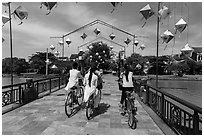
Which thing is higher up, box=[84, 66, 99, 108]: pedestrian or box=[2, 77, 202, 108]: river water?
box=[84, 66, 99, 108]: pedestrian

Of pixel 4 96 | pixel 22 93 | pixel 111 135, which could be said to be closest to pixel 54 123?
pixel 111 135

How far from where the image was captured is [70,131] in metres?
4.40

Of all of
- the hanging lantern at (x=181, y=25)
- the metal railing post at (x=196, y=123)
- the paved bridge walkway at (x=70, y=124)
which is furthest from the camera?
the hanging lantern at (x=181, y=25)

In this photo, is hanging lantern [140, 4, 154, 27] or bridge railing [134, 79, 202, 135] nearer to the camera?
bridge railing [134, 79, 202, 135]

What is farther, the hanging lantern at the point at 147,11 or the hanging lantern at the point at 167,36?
the hanging lantern at the point at 167,36

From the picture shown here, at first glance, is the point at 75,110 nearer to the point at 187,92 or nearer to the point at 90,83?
the point at 90,83

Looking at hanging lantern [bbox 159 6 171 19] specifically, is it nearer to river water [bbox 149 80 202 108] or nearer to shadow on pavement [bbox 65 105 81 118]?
shadow on pavement [bbox 65 105 81 118]

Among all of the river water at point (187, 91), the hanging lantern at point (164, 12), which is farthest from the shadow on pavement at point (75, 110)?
the river water at point (187, 91)

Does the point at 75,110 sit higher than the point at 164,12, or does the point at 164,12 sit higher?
the point at 164,12

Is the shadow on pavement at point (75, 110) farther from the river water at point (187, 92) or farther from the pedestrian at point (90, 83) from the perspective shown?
the river water at point (187, 92)

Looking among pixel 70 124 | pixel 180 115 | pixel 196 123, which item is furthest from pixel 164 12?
pixel 70 124

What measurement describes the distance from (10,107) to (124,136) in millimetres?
4423

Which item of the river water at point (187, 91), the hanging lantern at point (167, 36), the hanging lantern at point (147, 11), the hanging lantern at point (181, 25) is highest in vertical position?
the hanging lantern at point (147, 11)

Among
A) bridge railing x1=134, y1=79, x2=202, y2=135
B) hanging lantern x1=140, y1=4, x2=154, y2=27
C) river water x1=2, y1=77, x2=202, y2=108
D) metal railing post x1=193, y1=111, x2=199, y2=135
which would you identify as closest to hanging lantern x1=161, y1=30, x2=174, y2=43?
hanging lantern x1=140, y1=4, x2=154, y2=27
